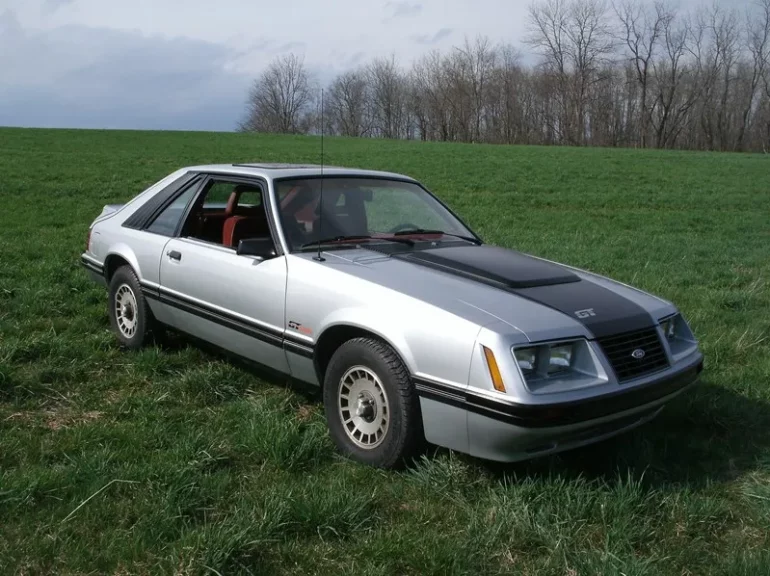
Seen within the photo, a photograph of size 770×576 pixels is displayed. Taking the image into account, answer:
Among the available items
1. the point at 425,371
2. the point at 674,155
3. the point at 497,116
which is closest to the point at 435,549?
the point at 425,371

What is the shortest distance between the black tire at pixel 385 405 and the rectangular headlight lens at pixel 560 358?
610 mm

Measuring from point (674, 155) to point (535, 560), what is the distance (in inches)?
1379

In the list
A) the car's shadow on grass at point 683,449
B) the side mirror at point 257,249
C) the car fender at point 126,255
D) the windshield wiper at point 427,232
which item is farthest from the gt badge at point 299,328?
the car fender at point 126,255

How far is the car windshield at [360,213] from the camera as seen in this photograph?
174 inches

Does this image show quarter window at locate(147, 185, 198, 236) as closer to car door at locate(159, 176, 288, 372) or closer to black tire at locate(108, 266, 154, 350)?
car door at locate(159, 176, 288, 372)

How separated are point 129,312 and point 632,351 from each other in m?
3.56

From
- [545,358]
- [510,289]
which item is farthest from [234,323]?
[545,358]

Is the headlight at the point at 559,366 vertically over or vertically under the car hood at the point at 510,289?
under

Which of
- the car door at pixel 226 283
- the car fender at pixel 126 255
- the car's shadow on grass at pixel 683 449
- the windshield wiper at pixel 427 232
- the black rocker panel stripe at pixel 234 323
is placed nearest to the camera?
the car's shadow on grass at pixel 683 449

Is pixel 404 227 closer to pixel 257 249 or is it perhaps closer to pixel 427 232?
Result: pixel 427 232

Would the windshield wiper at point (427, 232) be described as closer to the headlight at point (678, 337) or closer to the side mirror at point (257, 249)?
the side mirror at point (257, 249)

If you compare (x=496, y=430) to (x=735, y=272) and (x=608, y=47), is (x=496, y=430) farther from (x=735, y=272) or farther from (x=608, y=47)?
(x=608, y=47)

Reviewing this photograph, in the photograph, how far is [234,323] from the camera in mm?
4395

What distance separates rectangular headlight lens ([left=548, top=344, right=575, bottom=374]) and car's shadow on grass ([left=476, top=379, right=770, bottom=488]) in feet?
1.69
